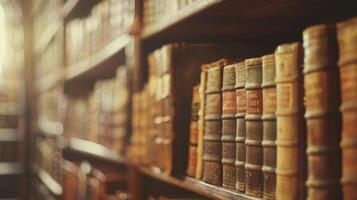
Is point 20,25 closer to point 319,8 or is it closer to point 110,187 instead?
point 110,187

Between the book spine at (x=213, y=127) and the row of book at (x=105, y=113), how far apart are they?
2.28 ft

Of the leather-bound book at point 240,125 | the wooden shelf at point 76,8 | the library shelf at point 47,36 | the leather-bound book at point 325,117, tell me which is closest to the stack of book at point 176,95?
the leather-bound book at point 240,125

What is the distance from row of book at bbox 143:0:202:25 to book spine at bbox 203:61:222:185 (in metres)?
0.20

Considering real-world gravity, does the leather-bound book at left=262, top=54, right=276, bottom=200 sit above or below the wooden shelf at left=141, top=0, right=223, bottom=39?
below

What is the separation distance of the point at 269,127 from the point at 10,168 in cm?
404

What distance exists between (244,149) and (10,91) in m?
4.00

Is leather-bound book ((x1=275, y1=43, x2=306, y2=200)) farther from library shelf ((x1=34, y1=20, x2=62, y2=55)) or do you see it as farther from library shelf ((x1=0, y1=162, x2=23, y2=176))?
library shelf ((x1=0, y1=162, x2=23, y2=176))

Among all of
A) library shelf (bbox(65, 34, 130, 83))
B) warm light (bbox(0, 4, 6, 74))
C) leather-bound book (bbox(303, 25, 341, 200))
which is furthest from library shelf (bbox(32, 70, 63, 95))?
leather-bound book (bbox(303, 25, 341, 200))

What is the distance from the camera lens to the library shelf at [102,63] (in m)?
1.84

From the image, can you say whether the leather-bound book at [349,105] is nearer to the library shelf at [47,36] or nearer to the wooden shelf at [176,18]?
the wooden shelf at [176,18]

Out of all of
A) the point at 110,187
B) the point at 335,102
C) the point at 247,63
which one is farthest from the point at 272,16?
the point at 110,187

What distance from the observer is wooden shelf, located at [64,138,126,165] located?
1.87 metres

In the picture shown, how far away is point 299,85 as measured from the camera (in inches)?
32.3

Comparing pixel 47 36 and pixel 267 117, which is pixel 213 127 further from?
pixel 47 36
